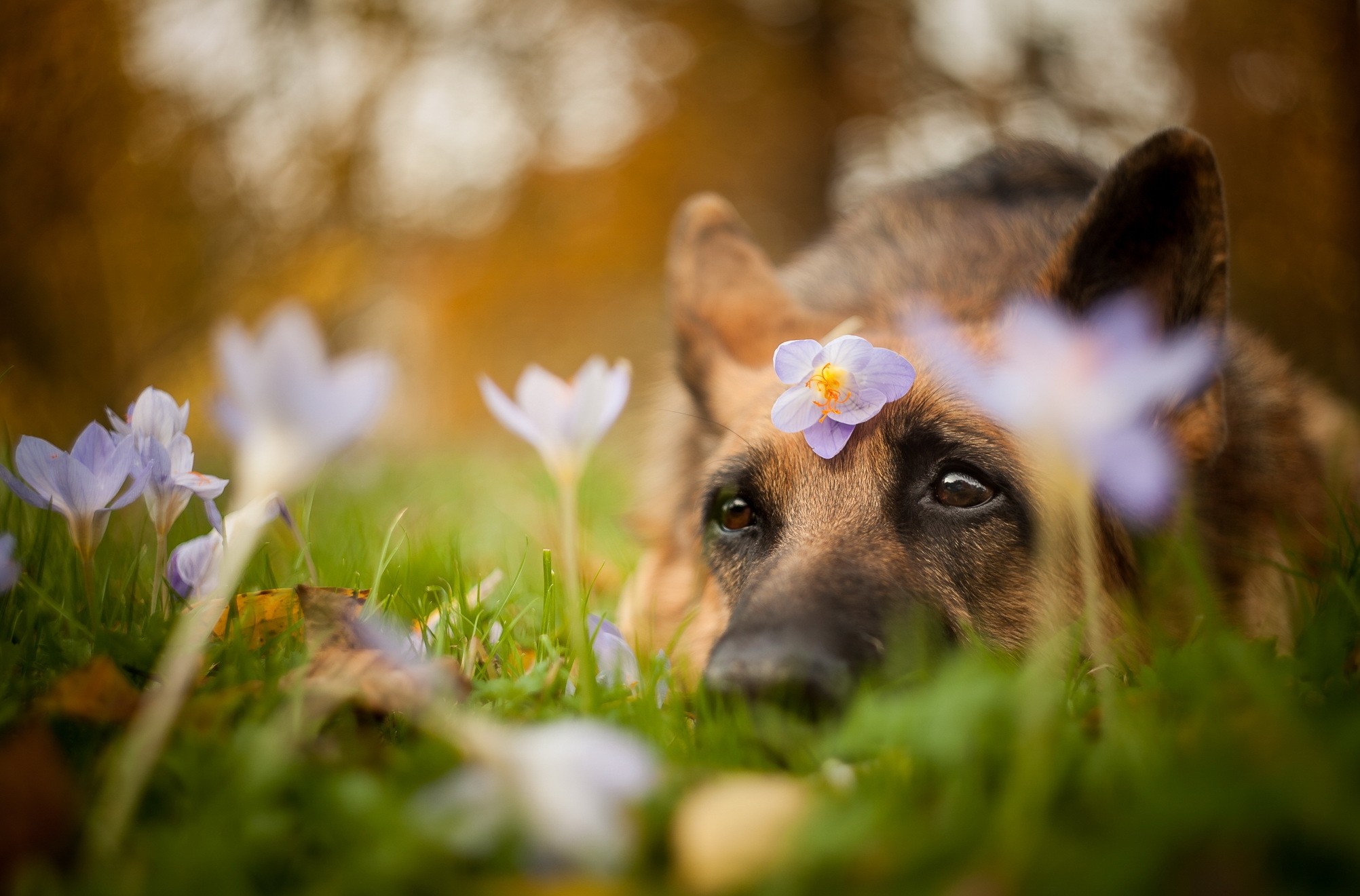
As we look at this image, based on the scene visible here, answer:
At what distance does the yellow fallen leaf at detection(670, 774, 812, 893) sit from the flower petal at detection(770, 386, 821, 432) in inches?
42.4

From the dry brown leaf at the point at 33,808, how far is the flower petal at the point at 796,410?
145cm

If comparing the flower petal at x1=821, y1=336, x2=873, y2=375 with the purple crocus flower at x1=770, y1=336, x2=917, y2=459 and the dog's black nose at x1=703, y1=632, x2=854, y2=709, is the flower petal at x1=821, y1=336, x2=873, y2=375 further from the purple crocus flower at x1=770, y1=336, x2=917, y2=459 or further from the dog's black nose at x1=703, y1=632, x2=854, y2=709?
the dog's black nose at x1=703, y1=632, x2=854, y2=709

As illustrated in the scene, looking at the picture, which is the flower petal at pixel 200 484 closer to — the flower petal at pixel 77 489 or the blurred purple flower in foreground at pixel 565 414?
the flower petal at pixel 77 489

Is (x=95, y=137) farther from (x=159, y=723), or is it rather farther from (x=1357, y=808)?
(x=1357, y=808)

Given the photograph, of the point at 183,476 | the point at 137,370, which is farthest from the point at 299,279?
the point at 183,476

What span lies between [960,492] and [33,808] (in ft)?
6.60

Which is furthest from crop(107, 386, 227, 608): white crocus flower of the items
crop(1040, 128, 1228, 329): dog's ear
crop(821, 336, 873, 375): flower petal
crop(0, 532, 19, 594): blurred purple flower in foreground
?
crop(1040, 128, 1228, 329): dog's ear

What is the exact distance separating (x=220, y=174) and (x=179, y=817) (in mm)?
6923

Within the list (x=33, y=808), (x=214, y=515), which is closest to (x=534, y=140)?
(x=214, y=515)

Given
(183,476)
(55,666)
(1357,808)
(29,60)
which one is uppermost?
(29,60)

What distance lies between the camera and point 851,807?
3.18 feet

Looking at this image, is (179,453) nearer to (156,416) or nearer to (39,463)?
(156,416)

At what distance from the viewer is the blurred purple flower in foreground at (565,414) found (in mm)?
1413

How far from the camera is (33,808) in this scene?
3.19 ft
